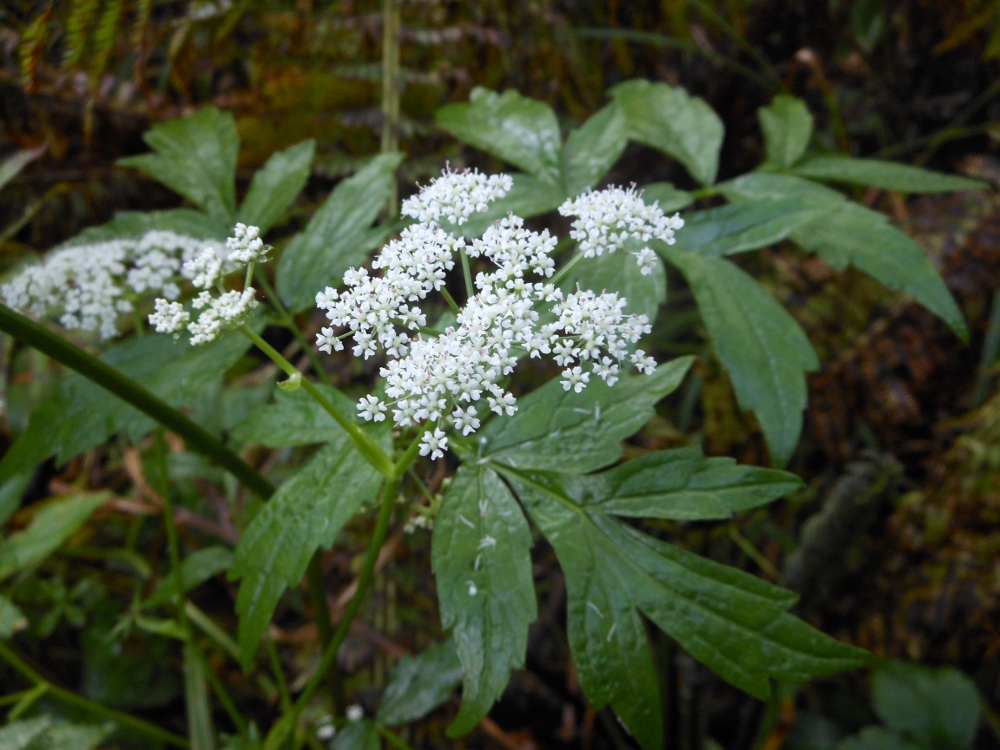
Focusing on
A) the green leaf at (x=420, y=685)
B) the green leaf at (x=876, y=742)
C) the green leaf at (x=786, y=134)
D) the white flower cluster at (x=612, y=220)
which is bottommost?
the green leaf at (x=876, y=742)

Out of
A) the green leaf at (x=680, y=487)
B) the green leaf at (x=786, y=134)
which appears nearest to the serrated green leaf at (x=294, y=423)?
the green leaf at (x=680, y=487)

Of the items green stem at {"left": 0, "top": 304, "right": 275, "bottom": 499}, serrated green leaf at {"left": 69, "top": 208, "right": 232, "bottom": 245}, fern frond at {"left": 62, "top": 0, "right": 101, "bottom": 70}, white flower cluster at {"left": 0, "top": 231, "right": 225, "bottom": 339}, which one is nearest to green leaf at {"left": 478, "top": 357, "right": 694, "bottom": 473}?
green stem at {"left": 0, "top": 304, "right": 275, "bottom": 499}

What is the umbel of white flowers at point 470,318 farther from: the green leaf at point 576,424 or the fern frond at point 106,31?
the fern frond at point 106,31

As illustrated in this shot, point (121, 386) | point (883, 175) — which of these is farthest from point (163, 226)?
point (883, 175)

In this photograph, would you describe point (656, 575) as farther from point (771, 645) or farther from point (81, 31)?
point (81, 31)

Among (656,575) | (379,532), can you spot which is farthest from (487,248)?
(656,575)

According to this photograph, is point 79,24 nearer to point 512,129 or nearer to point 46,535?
point 512,129
